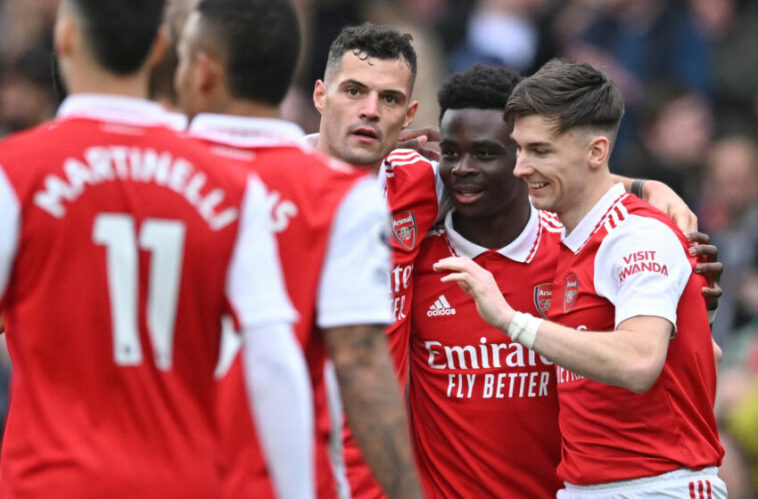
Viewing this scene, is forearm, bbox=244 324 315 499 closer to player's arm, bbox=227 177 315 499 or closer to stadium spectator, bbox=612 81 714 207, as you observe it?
player's arm, bbox=227 177 315 499

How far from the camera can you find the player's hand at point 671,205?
5.45 metres

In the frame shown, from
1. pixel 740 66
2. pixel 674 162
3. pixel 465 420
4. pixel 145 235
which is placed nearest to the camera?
pixel 145 235

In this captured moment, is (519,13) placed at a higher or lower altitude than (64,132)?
higher

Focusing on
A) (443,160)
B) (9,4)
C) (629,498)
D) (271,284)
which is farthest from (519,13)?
(271,284)

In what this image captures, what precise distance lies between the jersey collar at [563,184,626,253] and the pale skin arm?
51 centimetres

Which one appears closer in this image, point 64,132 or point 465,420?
point 64,132

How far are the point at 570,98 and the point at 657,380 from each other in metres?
1.23

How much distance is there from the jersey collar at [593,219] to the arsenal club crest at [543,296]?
0.44 meters

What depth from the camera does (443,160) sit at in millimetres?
5773

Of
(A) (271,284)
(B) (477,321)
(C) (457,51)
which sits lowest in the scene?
(B) (477,321)

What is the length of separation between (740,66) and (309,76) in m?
4.57

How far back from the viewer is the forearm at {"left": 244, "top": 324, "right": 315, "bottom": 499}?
3.34m

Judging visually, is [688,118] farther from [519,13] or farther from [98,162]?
[98,162]

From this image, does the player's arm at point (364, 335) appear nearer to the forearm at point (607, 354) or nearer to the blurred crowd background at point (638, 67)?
the forearm at point (607, 354)
